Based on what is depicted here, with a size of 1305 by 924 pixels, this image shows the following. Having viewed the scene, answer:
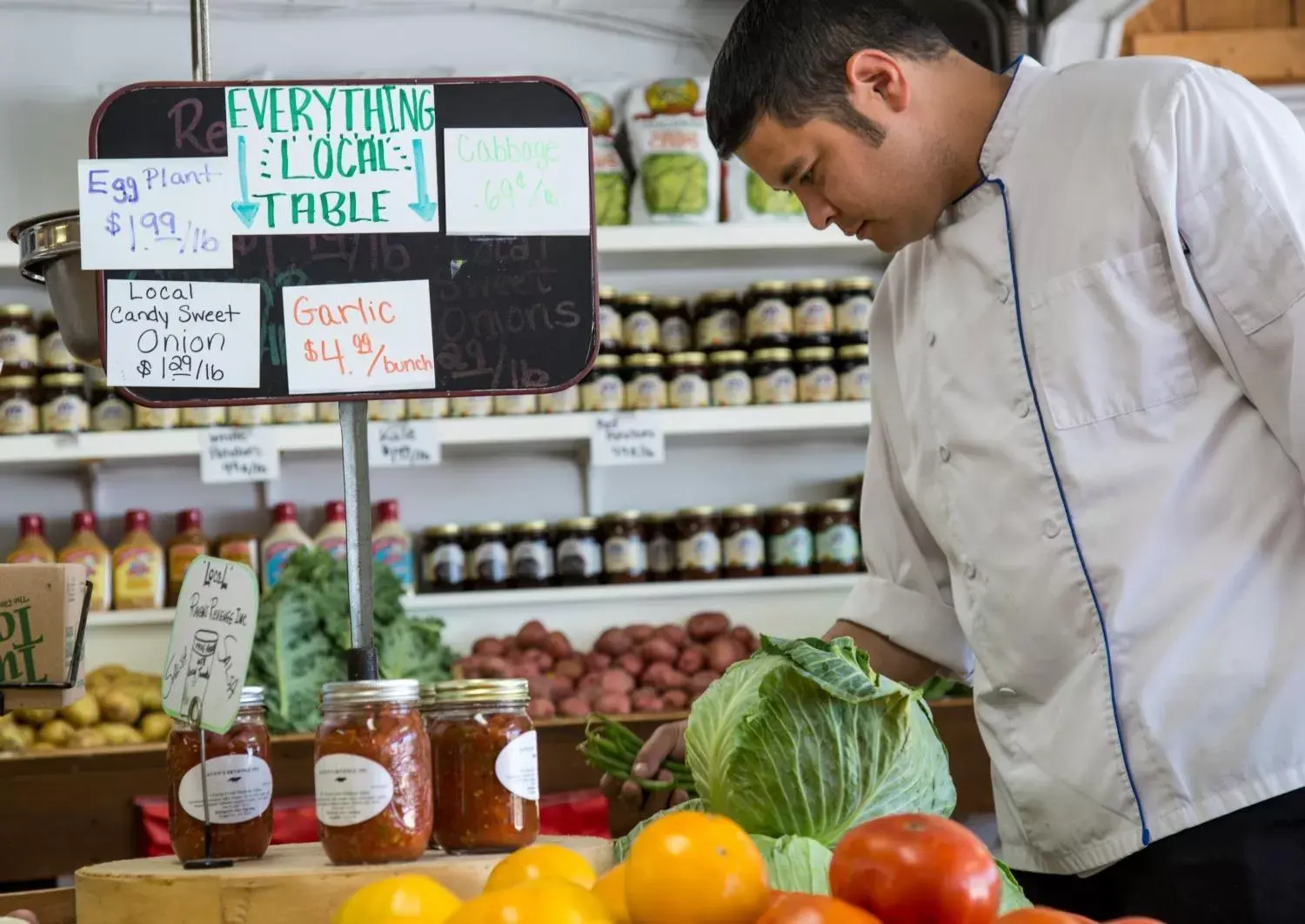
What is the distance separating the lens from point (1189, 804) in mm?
1420

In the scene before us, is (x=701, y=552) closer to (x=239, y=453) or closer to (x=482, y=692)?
(x=239, y=453)

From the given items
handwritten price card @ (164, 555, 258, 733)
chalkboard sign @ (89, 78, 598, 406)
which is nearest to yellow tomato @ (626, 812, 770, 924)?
handwritten price card @ (164, 555, 258, 733)

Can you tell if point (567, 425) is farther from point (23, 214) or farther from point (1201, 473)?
point (1201, 473)

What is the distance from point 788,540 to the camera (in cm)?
351

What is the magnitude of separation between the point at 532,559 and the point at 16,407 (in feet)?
4.20

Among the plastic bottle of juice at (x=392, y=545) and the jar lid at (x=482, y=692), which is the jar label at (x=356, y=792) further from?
the plastic bottle of juice at (x=392, y=545)

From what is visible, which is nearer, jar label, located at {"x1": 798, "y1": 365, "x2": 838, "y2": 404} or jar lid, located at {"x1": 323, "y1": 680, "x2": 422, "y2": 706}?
jar lid, located at {"x1": 323, "y1": 680, "x2": 422, "y2": 706}

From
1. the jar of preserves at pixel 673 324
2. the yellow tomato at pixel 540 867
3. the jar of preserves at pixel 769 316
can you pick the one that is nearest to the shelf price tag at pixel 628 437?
the jar of preserves at pixel 673 324

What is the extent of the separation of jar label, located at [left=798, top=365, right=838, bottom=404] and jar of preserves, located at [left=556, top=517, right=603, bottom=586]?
64 centimetres

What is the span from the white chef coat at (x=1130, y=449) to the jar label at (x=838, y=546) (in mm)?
1881

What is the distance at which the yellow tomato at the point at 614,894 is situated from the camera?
0.84 m

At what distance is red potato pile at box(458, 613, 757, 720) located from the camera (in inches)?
125

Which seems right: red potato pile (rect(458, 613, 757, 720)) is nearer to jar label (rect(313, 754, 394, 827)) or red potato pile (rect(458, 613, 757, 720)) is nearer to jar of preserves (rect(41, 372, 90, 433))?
jar of preserves (rect(41, 372, 90, 433))

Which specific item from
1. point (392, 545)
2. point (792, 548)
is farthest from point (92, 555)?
point (792, 548)
